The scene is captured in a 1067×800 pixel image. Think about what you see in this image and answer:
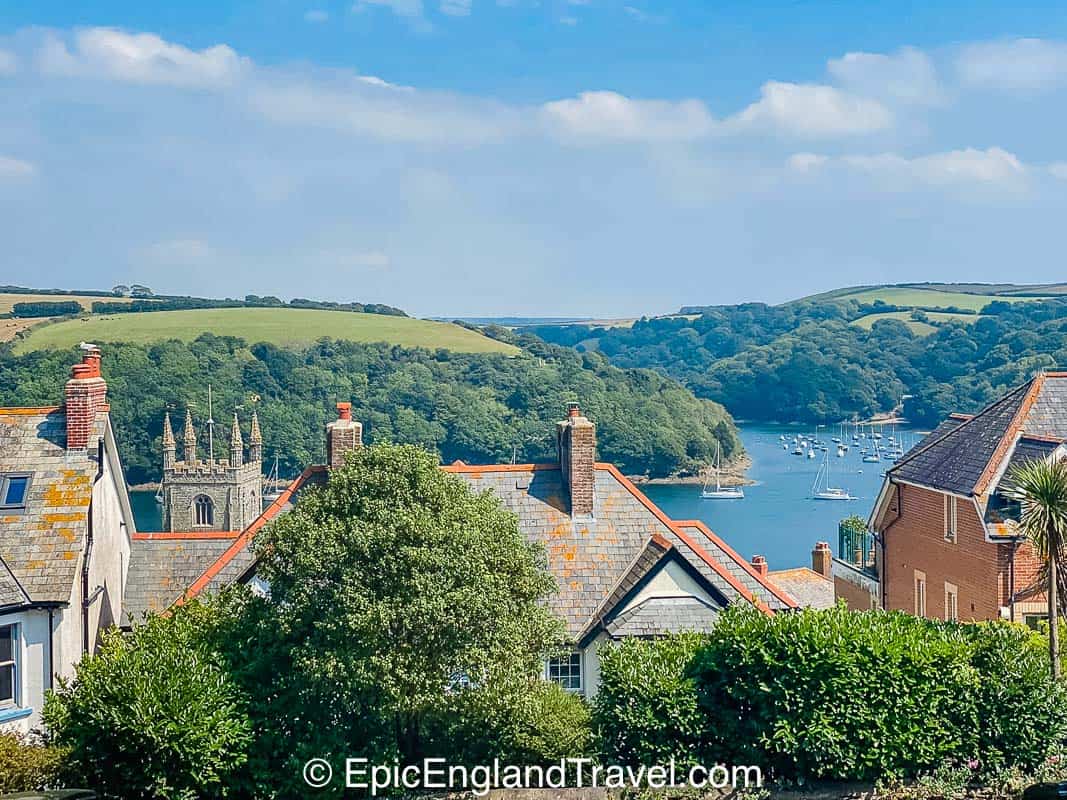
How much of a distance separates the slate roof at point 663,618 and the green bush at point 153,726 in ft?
29.9

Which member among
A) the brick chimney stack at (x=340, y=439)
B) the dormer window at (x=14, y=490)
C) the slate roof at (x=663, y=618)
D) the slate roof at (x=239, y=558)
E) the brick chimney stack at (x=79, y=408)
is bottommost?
the slate roof at (x=663, y=618)

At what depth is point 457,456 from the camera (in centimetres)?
17838

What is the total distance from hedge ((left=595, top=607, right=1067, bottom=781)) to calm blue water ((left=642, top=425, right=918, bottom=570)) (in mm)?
94954

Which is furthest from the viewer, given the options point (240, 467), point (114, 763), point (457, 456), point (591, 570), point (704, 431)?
point (704, 431)

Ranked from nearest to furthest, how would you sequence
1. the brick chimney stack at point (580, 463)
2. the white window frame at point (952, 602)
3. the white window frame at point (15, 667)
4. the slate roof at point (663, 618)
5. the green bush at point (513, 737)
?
1. the green bush at point (513, 737)
2. the white window frame at point (15, 667)
3. the slate roof at point (663, 618)
4. the brick chimney stack at point (580, 463)
5. the white window frame at point (952, 602)

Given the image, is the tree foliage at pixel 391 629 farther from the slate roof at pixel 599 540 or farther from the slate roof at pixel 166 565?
the slate roof at pixel 166 565

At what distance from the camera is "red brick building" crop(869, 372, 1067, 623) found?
95.7 ft

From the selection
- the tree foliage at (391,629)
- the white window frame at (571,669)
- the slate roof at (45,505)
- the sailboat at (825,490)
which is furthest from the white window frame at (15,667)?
the sailboat at (825,490)

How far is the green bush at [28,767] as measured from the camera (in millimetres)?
19406

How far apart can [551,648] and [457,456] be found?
15622 cm

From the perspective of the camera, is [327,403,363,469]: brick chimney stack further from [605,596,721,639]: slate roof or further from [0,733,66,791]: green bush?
[0,733,66,791]: green bush

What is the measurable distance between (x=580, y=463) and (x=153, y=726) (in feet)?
41.1

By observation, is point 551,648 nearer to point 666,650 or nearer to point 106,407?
point 666,650

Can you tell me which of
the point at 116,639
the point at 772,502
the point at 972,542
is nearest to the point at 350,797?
the point at 116,639
